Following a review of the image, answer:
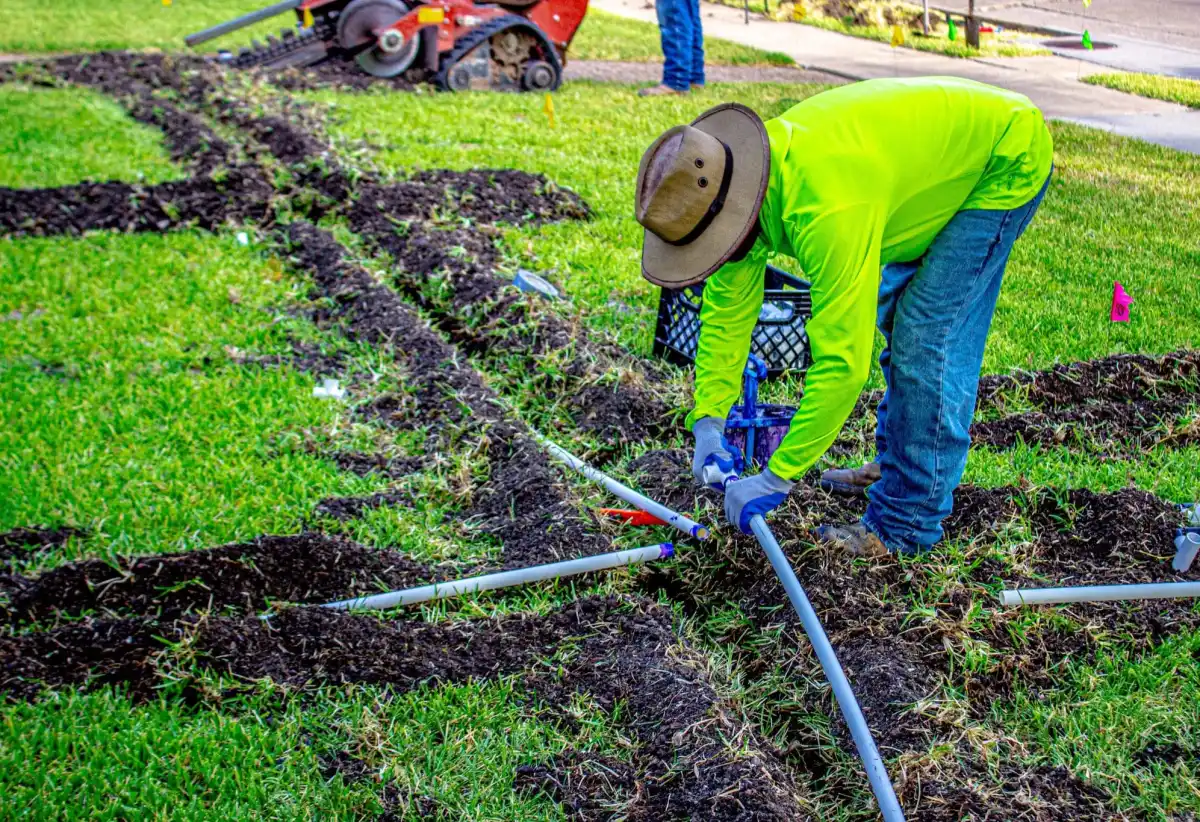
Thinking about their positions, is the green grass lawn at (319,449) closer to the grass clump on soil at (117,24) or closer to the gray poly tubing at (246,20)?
the gray poly tubing at (246,20)

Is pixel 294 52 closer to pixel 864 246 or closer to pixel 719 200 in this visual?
pixel 719 200

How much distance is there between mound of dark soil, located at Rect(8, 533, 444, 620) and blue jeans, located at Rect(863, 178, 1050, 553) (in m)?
1.60

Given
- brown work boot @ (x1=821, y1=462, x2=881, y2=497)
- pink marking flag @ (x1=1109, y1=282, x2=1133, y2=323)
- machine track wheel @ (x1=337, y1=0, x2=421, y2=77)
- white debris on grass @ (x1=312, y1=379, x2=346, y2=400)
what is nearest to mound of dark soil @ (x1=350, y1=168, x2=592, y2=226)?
white debris on grass @ (x1=312, y1=379, x2=346, y2=400)

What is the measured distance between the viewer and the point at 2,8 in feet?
50.1

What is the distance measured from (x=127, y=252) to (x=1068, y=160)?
22.1ft

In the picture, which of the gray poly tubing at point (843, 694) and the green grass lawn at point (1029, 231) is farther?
the green grass lawn at point (1029, 231)

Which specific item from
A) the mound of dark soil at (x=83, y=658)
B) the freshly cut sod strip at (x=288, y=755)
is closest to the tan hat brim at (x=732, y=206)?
the freshly cut sod strip at (x=288, y=755)

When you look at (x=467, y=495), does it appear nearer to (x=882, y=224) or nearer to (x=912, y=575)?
(x=912, y=575)

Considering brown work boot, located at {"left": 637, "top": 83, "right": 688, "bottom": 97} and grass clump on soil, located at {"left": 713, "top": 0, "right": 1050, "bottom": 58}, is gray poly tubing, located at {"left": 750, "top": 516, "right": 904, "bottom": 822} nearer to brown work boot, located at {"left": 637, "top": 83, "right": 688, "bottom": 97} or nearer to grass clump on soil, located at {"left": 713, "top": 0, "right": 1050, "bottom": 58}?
brown work boot, located at {"left": 637, "top": 83, "right": 688, "bottom": 97}

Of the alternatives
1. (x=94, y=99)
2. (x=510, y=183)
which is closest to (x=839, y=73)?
(x=510, y=183)

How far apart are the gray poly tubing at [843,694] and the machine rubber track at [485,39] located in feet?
27.2

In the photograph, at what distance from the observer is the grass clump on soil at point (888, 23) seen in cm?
1223

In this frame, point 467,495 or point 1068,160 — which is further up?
point 1068,160

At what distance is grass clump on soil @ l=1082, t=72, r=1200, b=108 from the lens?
9820 millimetres
